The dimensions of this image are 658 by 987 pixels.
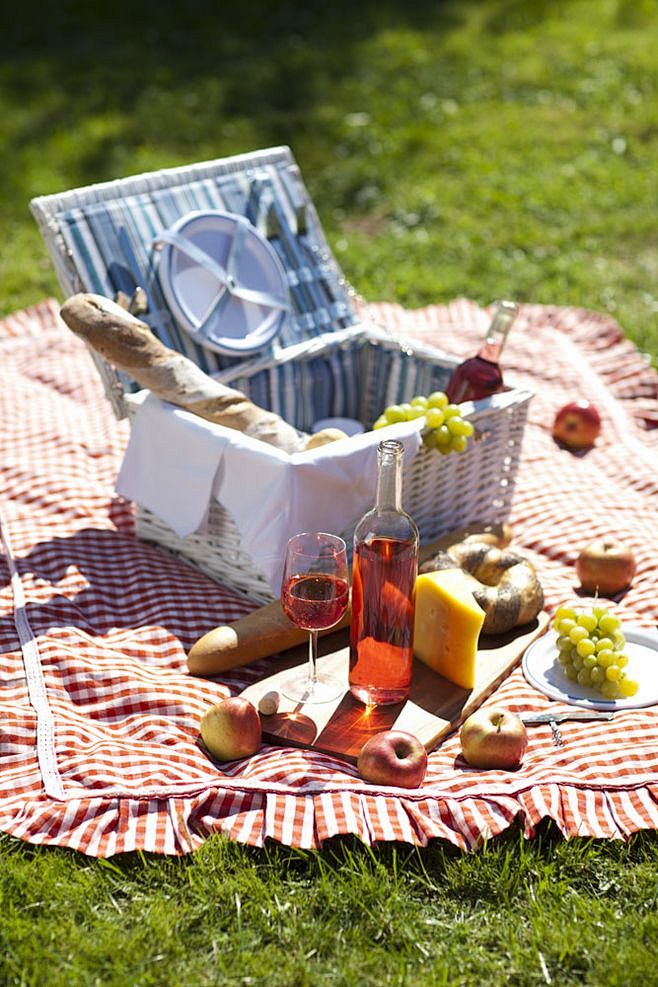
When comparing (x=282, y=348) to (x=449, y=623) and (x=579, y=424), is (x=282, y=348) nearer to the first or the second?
(x=579, y=424)

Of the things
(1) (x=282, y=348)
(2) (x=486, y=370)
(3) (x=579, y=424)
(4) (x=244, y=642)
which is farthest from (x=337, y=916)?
(3) (x=579, y=424)

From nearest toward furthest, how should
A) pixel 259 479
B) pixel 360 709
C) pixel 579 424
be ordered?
pixel 360 709 → pixel 259 479 → pixel 579 424

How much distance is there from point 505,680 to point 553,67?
6362 mm

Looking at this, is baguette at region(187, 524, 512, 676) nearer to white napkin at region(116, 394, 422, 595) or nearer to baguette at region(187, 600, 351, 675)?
baguette at region(187, 600, 351, 675)

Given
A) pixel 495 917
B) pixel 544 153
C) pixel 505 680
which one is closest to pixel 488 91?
pixel 544 153

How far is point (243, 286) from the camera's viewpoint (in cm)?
376

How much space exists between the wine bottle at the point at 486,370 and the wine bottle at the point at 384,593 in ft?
3.27

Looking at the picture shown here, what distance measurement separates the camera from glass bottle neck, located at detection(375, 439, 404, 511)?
7.72ft

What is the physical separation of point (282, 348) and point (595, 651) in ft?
5.36

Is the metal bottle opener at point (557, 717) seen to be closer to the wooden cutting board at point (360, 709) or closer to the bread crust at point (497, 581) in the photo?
the wooden cutting board at point (360, 709)

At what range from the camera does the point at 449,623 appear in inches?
106

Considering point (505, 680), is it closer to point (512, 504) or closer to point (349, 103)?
point (512, 504)

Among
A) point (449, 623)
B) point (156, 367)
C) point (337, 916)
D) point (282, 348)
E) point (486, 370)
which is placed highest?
point (156, 367)

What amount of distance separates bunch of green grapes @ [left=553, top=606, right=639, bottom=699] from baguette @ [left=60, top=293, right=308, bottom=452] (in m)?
0.93
